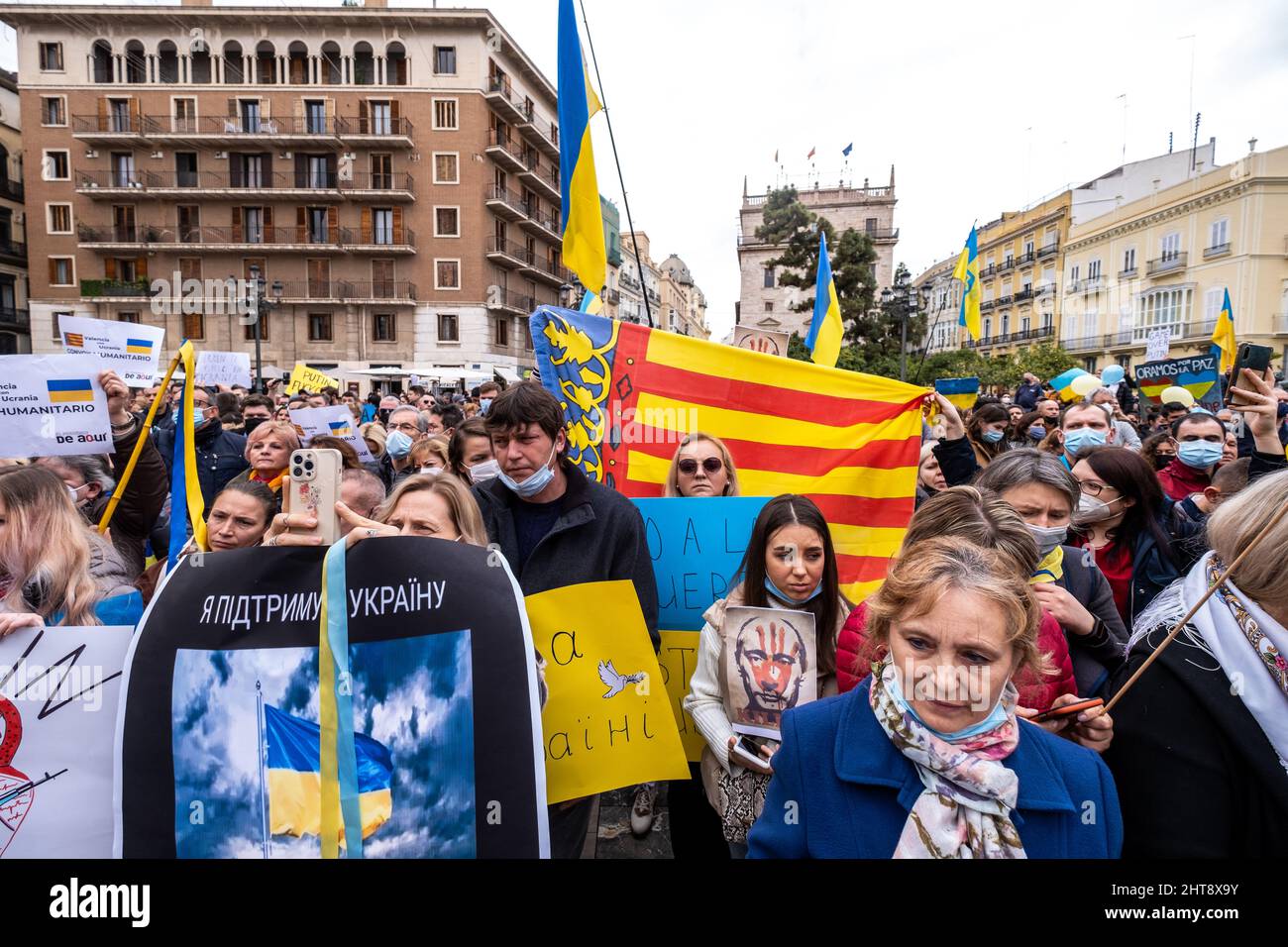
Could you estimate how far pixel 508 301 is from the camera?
132ft

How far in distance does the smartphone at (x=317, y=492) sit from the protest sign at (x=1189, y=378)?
862 centimetres

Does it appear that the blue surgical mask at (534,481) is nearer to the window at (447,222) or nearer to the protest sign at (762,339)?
the protest sign at (762,339)

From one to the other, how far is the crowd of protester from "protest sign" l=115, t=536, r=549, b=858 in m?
0.12

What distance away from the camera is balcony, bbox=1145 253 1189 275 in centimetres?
3487

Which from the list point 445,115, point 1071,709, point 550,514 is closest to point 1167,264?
point 445,115

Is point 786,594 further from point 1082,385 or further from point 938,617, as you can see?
point 1082,385

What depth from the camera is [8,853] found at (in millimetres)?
1571

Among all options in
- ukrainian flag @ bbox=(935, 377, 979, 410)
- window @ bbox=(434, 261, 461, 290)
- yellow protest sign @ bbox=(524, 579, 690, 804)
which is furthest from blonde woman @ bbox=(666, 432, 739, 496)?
window @ bbox=(434, 261, 461, 290)

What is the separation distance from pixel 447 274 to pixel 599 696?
3879cm

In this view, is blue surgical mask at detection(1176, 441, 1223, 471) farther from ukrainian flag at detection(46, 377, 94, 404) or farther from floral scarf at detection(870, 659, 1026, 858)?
ukrainian flag at detection(46, 377, 94, 404)

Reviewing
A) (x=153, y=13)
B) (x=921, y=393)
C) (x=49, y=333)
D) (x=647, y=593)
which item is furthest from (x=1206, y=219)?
(x=49, y=333)

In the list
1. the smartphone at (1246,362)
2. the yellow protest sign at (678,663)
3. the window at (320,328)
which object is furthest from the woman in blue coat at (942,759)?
the window at (320,328)

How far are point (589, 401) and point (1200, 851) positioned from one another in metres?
2.78
